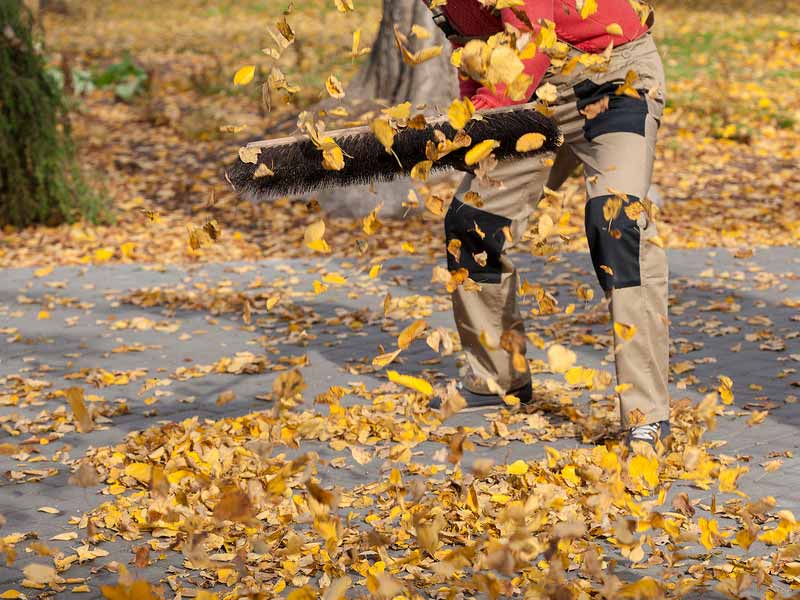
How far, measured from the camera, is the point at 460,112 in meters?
3.46

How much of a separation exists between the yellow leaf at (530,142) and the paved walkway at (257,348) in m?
1.23

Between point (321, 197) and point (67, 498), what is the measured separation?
6.15 m

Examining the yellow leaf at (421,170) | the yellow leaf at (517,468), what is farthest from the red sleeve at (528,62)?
the yellow leaf at (517,468)

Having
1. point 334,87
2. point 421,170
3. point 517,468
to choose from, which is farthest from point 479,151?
point 517,468

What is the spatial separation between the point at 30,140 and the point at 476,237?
554 cm

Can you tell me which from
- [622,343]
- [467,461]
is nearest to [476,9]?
[622,343]

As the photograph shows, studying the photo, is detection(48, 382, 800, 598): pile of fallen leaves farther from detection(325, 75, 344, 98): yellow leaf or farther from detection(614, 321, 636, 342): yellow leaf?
detection(325, 75, 344, 98): yellow leaf

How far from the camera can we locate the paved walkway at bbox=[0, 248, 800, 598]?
4.30 meters

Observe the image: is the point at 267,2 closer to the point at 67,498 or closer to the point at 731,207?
the point at 731,207

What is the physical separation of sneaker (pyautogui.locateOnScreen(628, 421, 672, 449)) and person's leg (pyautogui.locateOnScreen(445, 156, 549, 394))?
21.3 inches

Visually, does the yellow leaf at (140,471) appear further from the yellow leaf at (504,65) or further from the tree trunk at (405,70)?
the tree trunk at (405,70)

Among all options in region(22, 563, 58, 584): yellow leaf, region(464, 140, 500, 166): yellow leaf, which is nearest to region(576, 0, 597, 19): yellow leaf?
region(464, 140, 500, 166): yellow leaf

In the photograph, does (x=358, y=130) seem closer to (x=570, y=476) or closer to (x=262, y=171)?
(x=262, y=171)

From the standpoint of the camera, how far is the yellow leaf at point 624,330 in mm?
4113
